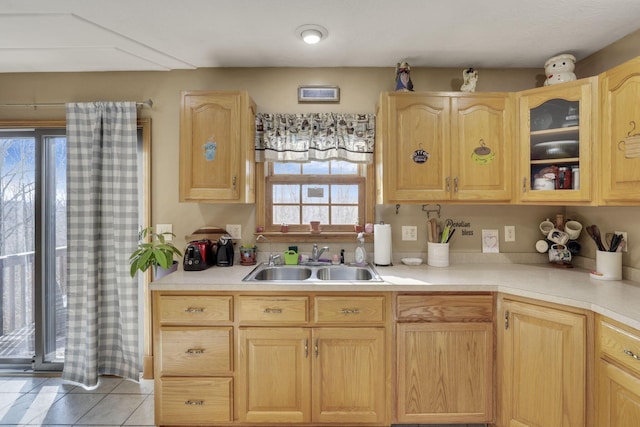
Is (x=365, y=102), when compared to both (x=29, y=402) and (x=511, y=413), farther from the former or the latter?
(x=29, y=402)

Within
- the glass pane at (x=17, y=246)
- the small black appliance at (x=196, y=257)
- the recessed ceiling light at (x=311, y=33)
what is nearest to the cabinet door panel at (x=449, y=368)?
the small black appliance at (x=196, y=257)

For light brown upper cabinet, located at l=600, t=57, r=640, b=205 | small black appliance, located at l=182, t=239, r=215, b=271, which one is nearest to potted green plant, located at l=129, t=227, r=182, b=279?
small black appliance, located at l=182, t=239, r=215, b=271

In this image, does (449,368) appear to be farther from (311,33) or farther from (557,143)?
(311,33)

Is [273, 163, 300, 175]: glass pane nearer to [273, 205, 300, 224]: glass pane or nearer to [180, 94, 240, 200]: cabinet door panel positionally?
[273, 205, 300, 224]: glass pane

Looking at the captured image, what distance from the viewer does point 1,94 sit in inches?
99.3

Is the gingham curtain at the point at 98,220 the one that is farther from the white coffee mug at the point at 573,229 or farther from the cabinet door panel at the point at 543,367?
the white coffee mug at the point at 573,229

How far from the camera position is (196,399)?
1.84 meters

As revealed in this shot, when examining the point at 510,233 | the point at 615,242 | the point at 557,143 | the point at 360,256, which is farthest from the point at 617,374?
the point at 360,256

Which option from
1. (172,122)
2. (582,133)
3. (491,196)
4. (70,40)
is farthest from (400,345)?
(70,40)

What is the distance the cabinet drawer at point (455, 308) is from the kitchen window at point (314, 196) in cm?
85

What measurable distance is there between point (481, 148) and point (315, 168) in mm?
1190

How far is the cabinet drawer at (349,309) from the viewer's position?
183 cm

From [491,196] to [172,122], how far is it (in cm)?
243

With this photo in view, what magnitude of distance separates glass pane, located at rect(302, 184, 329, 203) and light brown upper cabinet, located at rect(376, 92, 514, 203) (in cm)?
54
